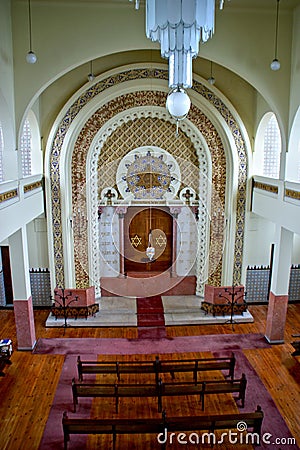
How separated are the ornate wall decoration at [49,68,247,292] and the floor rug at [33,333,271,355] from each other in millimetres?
1764

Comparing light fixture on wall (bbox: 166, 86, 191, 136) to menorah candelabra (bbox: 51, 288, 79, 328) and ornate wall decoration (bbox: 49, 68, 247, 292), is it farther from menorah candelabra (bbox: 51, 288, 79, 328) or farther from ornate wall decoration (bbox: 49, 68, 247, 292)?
menorah candelabra (bbox: 51, 288, 79, 328)

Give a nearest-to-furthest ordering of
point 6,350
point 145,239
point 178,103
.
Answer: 1. point 178,103
2. point 145,239
3. point 6,350

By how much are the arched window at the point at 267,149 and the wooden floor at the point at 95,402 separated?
3951 millimetres

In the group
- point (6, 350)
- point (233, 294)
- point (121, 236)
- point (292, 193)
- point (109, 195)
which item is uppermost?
point (292, 193)

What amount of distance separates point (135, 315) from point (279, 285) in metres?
3.76

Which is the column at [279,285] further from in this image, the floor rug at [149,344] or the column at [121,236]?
the column at [121,236]

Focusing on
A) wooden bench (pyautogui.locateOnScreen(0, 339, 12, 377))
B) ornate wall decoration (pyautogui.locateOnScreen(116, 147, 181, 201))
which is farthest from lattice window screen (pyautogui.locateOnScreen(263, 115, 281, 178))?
wooden bench (pyautogui.locateOnScreen(0, 339, 12, 377))

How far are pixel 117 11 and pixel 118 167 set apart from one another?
3.07 m

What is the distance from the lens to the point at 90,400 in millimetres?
7184

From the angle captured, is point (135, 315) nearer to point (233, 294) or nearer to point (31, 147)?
point (233, 294)

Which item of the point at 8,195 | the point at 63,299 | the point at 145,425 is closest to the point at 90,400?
the point at 145,425

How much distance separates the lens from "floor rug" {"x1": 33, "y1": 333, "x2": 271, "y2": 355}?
905cm

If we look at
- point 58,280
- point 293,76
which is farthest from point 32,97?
point 293,76

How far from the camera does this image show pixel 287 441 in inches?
245
